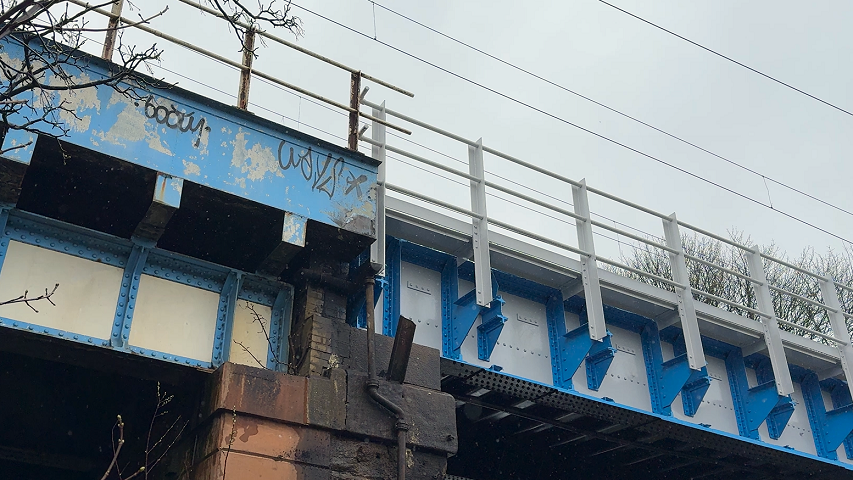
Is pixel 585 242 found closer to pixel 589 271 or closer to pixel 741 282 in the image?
pixel 589 271

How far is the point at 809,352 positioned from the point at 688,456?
2.72 meters

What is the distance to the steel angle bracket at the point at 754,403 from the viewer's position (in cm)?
1107

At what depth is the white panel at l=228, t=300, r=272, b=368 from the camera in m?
7.65

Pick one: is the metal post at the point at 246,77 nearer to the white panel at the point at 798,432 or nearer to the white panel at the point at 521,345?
the white panel at the point at 521,345

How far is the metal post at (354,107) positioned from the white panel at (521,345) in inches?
110

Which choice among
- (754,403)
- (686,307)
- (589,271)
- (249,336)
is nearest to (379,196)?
(249,336)

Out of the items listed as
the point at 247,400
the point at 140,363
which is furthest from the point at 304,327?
the point at 140,363

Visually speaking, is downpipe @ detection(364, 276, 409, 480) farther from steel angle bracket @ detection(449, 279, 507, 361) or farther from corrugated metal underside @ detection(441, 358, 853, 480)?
steel angle bracket @ detection(449, 279, 507, 361)

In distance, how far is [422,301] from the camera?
9273 mm

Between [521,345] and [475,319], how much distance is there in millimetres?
1027

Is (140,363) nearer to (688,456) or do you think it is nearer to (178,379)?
(178,379)

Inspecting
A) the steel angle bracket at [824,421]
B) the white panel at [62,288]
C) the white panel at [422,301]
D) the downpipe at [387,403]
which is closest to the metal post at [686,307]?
the steel angle bracket at [824,421]

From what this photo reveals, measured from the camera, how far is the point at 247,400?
6.77 meters

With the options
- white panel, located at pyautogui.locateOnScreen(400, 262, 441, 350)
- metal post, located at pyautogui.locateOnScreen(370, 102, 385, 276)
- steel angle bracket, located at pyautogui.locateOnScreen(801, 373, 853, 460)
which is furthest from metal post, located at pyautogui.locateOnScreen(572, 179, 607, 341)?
steel angle bracket, located at pyautogui.locateOnScreen(801, 373, 853, 460)
